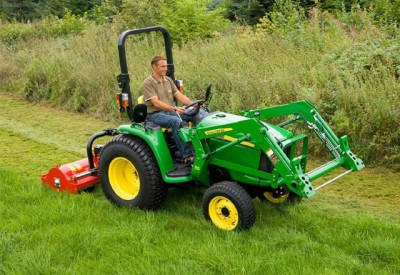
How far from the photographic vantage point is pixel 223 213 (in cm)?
453

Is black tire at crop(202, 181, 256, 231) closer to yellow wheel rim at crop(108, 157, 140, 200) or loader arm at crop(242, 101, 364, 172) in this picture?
loader arm at crop(242, 101, 364, 172)

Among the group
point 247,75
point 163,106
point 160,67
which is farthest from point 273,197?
point 247,75

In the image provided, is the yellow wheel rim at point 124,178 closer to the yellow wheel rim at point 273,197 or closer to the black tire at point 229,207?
the black tire at point 229,207

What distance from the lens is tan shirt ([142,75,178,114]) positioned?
5207 millimetres

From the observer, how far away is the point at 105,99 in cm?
964

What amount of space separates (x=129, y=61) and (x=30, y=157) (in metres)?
3.94

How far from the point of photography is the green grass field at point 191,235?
3.89 meters

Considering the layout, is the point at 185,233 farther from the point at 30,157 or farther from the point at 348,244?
the point at 30,157

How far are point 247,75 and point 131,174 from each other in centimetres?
376

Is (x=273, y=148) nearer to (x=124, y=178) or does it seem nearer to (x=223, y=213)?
(x=223, y=213)

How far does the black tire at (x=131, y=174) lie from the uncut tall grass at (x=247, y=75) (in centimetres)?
299

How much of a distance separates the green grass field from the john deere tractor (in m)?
0.18

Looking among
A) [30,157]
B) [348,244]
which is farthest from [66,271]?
[30,157]

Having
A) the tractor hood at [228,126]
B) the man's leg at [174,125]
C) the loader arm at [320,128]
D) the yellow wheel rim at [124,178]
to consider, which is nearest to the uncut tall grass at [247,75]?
the loader arm at [320,128]
